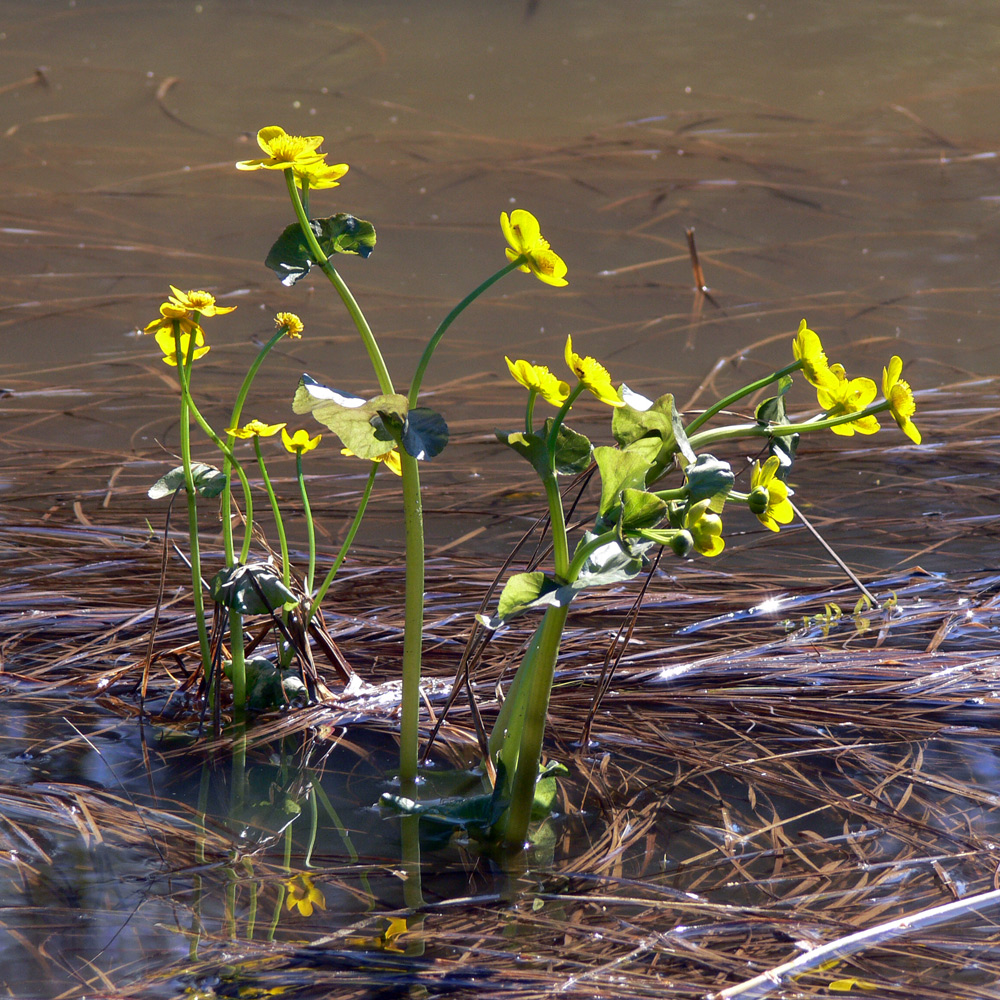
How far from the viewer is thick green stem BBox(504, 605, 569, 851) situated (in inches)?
38.4

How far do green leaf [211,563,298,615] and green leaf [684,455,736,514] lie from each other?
535mm

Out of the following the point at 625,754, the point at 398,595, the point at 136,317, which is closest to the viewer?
the point at 625,754

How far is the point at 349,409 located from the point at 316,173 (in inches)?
9.6

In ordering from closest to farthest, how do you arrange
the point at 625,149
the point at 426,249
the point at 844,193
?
the point at 426,249
the point at 844,193
the point at 625,149

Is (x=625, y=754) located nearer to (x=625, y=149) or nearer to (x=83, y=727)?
(x=83, y=727)

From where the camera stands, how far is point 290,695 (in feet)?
4.34

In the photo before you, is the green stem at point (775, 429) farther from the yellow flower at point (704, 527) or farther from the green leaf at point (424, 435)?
the green leaf at point (424, 435)

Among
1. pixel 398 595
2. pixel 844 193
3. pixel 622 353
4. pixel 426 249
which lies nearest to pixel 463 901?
pixel 398 595

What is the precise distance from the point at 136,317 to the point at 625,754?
2307 millimetres

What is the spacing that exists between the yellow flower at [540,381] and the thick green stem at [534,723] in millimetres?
205

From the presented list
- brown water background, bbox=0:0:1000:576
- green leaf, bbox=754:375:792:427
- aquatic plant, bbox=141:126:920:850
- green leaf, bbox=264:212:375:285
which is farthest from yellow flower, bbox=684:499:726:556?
brown water background, bbox=0:0:1000:576

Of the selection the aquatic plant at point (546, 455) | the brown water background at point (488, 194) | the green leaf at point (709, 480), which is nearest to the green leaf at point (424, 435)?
the aquatic plant at point (546, 455)

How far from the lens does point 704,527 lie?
2.90 ft

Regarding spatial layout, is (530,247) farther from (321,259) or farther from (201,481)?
(201,481)
